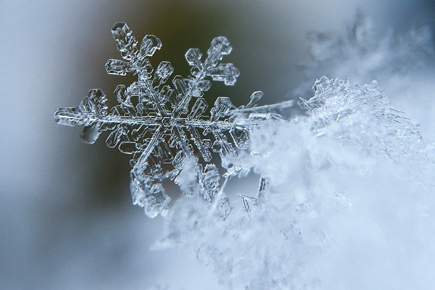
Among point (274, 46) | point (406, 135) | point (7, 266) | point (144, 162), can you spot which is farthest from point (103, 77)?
point (406, 135)

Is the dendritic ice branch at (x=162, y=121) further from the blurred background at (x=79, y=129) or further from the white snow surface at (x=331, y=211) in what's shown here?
the blurred background at (x=79, y=129)

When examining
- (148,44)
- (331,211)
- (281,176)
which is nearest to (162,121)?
(148,44)

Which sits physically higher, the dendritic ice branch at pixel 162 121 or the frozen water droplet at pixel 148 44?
the frozen water droplet at pixel 148 44

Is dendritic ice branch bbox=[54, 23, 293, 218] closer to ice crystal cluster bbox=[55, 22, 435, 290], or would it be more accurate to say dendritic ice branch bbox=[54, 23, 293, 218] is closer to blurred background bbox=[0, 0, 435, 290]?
ice crystal cluster bbox=[55, 22, 435, 290]

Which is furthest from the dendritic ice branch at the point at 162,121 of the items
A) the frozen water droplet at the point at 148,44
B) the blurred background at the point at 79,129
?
the blurred background at the point at 79,129

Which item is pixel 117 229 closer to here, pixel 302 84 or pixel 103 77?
pixel 103 77

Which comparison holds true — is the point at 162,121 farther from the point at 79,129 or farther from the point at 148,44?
the point at 79,129
